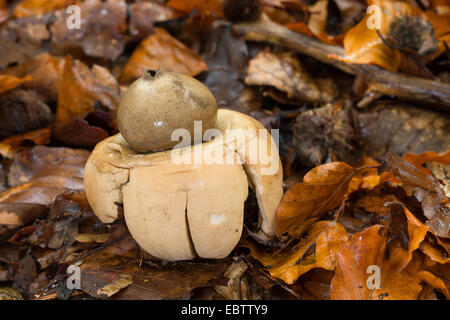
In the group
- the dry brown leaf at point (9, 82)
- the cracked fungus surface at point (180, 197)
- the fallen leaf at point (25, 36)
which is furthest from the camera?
the fallen leaf at point (25, 36)

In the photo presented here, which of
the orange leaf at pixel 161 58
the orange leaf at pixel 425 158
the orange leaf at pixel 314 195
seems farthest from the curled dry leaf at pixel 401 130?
the orange leaf at pixel 161 58

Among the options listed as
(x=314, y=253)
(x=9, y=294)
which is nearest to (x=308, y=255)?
(x=314, y=253)

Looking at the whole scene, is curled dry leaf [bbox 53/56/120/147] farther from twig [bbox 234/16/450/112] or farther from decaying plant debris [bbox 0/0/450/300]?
twig [bbox 234/16/450/112]

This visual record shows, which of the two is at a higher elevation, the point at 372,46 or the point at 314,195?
the point at 372,46

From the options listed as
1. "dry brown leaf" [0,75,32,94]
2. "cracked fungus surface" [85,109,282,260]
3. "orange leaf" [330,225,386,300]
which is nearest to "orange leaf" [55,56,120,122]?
"dry brown leaf" [0,75,32,94]

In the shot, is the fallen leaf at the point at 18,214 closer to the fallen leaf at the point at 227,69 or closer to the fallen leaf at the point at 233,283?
the fallen leaf at the point at 233,283

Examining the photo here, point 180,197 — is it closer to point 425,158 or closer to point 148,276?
point 148,276

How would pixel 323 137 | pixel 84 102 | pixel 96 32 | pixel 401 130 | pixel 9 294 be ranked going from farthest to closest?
1. pixel 96 32
2. pixel 84 102
3. pixel 401 130
4. pixel 323 137
5. pixel 9 294
